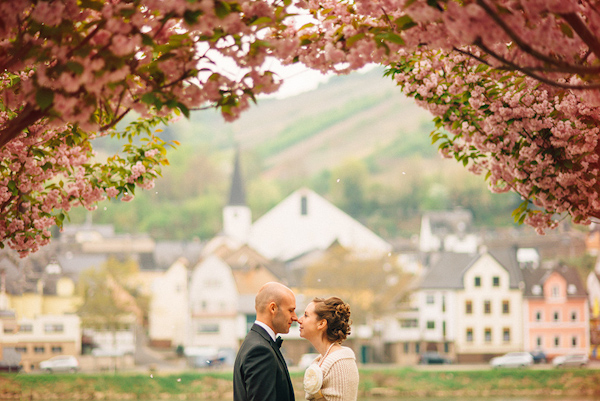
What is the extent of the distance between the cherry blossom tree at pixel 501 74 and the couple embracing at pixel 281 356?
83 cm

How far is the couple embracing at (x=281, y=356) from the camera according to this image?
2.15m

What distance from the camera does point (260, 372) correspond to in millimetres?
2145

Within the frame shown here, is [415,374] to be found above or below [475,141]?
below

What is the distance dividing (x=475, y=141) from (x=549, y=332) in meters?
17.8

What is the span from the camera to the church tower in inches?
898

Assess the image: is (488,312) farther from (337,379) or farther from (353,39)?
(353,39)

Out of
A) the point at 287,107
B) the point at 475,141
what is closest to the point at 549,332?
the point at 475,141

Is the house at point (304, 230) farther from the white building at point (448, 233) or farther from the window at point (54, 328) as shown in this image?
the window at point (54, 328)

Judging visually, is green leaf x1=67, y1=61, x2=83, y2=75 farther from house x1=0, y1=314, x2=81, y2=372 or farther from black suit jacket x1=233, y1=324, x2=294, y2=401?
house x1=0, y1=314, x2=81, y2=372

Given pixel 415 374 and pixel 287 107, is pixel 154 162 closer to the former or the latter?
pixel 415 374

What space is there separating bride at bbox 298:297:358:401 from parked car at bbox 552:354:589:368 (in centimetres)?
1844

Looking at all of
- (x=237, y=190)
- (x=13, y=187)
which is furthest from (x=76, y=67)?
(x=237, y=190)

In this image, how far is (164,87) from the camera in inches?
80.4

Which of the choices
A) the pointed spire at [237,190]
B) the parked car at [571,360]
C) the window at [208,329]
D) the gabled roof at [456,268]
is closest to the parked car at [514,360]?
the parked car at [571,360]
